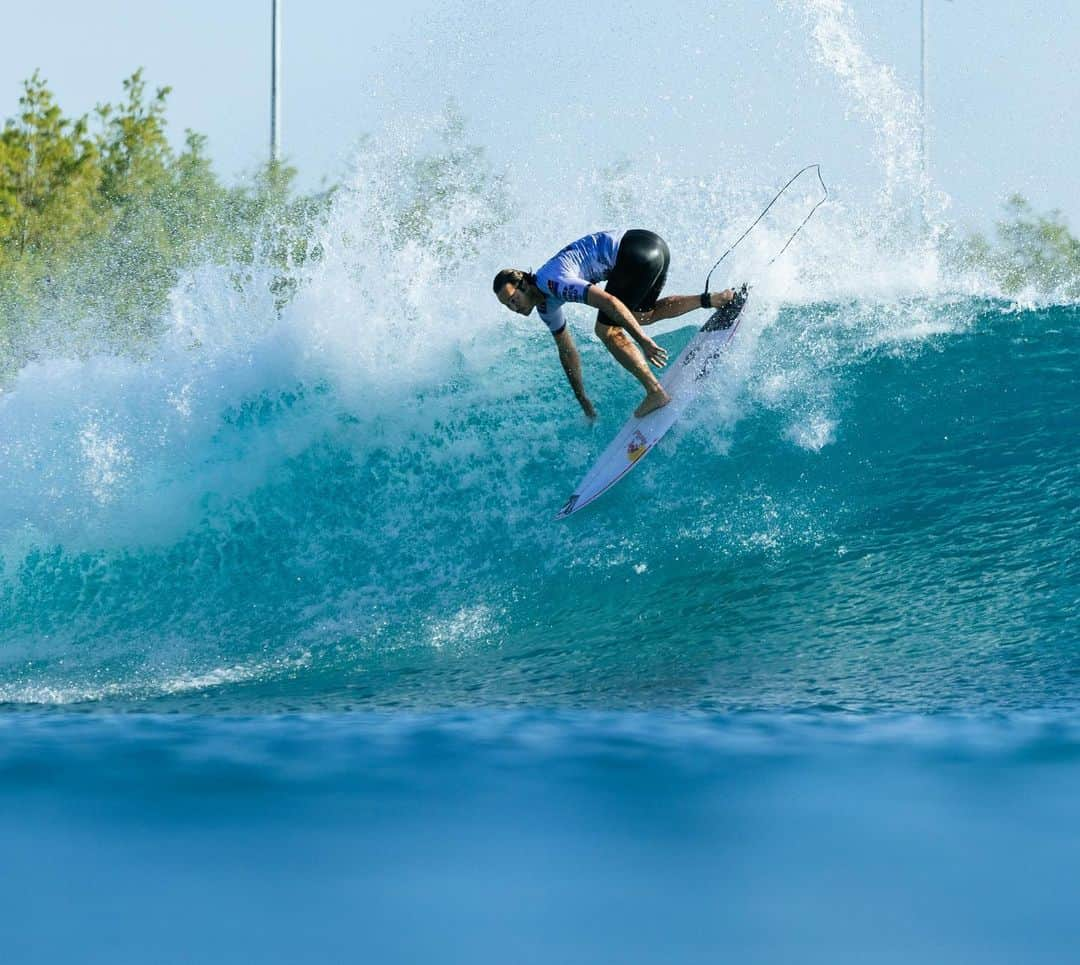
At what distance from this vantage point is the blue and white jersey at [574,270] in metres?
8.25

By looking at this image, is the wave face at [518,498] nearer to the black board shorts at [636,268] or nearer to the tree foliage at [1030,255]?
the black board shorts at [636,268]

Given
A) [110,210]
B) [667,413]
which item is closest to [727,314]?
[667,413]

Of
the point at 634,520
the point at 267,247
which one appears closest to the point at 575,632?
the point at 634,520

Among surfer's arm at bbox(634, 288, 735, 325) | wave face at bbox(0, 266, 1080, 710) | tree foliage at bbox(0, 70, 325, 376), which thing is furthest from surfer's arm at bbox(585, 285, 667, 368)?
tree foliage at bbox(0, 70, 325, 376)

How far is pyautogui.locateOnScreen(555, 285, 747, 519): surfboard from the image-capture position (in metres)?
8.79

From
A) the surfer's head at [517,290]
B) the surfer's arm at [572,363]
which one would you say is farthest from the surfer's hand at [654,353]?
the surfer's head at [517,290]

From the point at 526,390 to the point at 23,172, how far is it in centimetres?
1944

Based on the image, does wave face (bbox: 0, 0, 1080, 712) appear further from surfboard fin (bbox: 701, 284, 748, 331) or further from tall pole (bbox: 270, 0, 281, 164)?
tall pole (bbox: 270, 0, 281, 164)

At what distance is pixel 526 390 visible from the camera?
32.2 feet

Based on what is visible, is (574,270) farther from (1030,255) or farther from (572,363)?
(1030,255)

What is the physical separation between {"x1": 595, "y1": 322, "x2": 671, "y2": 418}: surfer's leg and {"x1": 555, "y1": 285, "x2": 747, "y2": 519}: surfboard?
131mm

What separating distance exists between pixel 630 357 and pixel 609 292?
439mm

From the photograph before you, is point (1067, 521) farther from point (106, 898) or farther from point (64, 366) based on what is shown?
point (64, 366)

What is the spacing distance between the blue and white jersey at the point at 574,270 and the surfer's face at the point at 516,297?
0.27 feet
